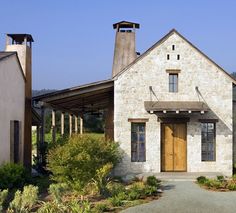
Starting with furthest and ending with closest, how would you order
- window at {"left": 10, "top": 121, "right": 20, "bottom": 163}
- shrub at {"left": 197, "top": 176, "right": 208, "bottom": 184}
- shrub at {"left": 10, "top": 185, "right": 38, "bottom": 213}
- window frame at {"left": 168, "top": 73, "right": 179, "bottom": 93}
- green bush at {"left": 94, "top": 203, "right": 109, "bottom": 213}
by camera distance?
window frame at {"left": 168, "top": 73, "right": 179, "bottom": 93}
window at {"left": 10, "top": 121, "right": 20, "bottom": 163}
shrub at {"left": 197, "top": 176, "right": 208, "bottom": 184}
green bush at {"left": 94, "top": 203, "right": 109, "bottom": 213}
shrub at {"left": 10, "top": 185, "right": 38, "bottom": 213}

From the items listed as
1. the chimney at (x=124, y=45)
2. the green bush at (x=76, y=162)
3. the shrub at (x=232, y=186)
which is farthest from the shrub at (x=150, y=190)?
the chimney at (x=124, y=45)

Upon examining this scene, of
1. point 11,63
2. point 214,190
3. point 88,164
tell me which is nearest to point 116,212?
point 88,164

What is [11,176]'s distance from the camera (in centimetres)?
1520

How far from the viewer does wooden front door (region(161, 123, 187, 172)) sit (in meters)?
19.5

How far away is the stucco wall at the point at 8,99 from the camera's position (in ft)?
53.1

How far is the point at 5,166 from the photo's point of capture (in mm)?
15477

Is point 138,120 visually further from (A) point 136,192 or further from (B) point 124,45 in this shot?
(B) point 124,45

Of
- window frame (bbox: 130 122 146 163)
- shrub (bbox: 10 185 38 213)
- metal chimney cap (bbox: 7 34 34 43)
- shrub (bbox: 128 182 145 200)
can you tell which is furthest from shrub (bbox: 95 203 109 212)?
metal chimney cap (bbox: 7 34 34 43)

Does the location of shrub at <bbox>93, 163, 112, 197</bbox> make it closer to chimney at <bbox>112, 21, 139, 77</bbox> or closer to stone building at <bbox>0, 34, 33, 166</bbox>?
stone building at <bbox>0, 34, 33, 166</bbox>

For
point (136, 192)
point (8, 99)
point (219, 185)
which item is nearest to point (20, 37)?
point (8, 99)

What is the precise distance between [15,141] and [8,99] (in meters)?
2.10

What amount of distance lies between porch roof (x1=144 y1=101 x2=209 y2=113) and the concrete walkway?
344 cm

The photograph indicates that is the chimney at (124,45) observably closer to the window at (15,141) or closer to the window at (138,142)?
the window at (138,142)

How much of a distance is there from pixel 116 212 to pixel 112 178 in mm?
6042
